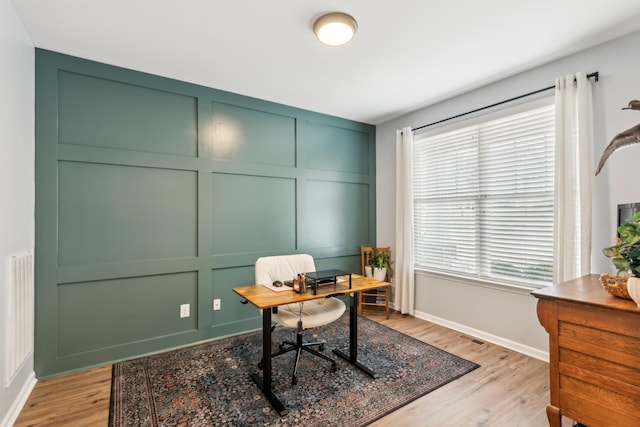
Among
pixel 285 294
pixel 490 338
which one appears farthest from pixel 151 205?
pixel 490 338

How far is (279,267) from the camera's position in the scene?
106 inches

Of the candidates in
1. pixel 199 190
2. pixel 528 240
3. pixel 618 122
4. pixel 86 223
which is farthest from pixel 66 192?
pixel 618 122

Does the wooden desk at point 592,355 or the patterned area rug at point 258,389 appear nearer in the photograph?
the wooden desk at point 592,355

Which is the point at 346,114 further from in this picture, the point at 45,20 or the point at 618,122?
the point at 45,20

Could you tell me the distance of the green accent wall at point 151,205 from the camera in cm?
240

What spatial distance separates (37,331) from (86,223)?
2.83ft

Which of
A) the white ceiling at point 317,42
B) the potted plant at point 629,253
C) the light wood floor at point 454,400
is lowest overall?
the light wood floor at point 454,400

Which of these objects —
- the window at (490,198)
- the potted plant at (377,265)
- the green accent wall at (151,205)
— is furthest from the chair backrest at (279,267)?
the window at (490,198)

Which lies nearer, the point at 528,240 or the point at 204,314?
the point at 528,240

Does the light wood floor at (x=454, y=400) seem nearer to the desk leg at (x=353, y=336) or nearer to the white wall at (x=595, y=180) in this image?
the white wall at (x=595, y=180)

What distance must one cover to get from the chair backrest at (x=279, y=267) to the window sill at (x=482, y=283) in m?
1.55

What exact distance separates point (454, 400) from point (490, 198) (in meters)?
1.88

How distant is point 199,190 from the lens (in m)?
2.98

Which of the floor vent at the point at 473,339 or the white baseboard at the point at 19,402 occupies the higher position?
the white baseboard at the point at 19,402
